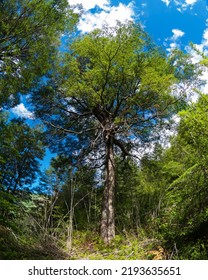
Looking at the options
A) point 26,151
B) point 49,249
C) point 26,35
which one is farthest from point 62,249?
point 26,151

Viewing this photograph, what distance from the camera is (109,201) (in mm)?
10180

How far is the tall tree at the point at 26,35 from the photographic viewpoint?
7.73 metres

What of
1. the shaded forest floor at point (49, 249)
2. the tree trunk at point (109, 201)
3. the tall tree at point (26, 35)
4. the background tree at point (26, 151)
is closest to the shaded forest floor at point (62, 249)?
the shaded forest floor at point (49, 249)

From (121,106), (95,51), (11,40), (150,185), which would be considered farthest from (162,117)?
(11,40)

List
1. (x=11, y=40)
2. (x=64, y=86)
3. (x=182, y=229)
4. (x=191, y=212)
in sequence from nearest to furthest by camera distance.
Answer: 1. (x=191, y=212)
2. (x=182, y=229)
3. (x=11, y=40)
4. (x=64, y=86)

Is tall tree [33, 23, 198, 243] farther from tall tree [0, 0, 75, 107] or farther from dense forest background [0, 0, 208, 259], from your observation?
tall tree [0, 0, 75, 107]

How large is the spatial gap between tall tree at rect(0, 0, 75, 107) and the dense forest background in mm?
27

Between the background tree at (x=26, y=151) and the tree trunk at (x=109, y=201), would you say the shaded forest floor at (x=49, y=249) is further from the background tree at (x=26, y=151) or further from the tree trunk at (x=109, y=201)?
the background tree at (x=26, y=151)

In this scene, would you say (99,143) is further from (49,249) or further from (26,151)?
(49,249)

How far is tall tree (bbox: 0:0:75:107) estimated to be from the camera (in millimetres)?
7734

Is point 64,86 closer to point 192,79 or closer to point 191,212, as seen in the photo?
point 192,79

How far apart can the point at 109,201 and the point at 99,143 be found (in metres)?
2.52

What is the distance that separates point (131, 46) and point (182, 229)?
6.20 metres

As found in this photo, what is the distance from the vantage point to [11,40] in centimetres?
789
